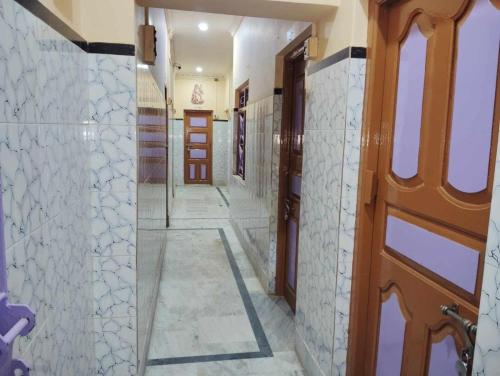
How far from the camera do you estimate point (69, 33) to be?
54.7 inches

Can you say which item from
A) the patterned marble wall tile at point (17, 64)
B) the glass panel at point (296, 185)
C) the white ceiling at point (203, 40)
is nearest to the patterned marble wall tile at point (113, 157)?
the patterned marble wall tile at point (17, 64)

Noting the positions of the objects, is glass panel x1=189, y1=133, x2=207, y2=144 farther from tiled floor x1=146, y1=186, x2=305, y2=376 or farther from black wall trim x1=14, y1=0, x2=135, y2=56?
black wall trim x1=14, y1=0, x2=135, y2=56

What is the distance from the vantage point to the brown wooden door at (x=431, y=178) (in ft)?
3.72

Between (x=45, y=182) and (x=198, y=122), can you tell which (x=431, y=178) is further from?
(x=198, y=122)

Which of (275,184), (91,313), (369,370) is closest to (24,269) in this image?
(91,313)

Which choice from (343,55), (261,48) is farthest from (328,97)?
(261,48)

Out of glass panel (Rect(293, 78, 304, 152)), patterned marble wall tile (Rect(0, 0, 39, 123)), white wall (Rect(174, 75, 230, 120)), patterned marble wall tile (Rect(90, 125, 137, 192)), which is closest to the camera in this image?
patterned marble wall tile (Rect(0, 0, 39, 123))

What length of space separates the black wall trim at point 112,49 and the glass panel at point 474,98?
1294mm

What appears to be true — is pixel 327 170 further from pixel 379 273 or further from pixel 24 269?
pixel 24 269

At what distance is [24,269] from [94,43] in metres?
1.04

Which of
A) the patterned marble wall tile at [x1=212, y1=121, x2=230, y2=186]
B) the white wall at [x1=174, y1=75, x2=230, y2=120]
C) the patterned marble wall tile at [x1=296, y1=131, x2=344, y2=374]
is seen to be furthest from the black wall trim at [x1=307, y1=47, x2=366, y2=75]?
the patterned marble wall tile at [x1=212, y1=121, x2=230, y2=186]

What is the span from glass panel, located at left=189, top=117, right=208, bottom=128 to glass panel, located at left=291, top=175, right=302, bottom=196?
731 cm

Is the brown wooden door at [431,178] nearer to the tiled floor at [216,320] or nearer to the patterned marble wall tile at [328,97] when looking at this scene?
the patterned marble wall tile at [328,97]

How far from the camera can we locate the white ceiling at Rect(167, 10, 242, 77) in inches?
204
